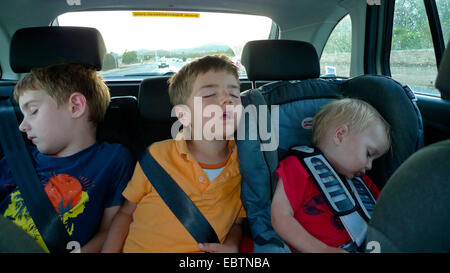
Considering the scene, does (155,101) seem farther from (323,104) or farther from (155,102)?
(323,104)

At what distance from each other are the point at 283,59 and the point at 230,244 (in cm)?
135

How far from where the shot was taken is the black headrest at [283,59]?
1926 mm

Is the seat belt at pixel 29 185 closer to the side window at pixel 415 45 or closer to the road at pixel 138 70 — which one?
the road at pixel 138 70

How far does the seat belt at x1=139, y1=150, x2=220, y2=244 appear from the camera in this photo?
1088mm

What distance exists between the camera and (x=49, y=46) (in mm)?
1512

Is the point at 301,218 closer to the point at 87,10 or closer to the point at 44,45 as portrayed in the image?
the point at 44,45

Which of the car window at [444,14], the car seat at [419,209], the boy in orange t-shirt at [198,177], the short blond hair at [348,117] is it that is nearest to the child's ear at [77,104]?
the boy in orange t-shirt at [198,177]

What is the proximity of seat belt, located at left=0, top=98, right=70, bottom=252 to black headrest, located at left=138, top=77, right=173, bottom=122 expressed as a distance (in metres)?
0.68

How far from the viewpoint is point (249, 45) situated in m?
2.00

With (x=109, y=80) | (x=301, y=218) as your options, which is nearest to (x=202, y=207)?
(x=301, y=218)

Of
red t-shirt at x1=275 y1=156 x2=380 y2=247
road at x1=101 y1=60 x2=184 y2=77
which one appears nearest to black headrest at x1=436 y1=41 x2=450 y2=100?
red t-shirt at x1=275 y1=156 x2=380 y2=247

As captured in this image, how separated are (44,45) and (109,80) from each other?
1309mm

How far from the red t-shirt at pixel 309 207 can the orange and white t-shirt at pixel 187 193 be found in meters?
0.23

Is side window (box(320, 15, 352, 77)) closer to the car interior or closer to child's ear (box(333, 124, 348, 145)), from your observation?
the car interior
